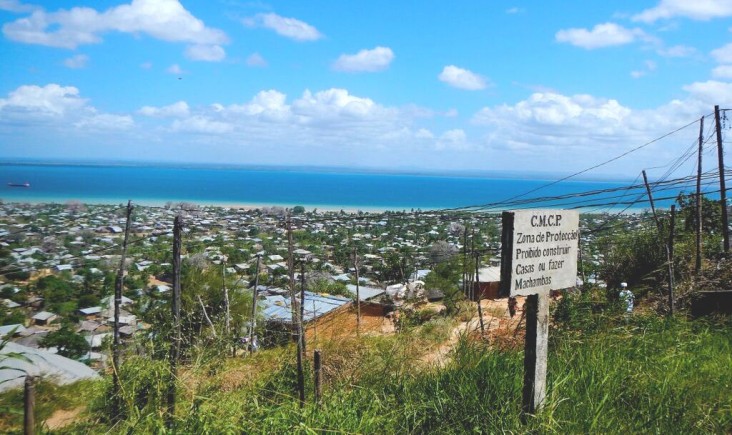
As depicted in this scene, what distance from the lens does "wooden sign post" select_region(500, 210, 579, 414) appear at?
11.5ft

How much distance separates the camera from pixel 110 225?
15.3 metres

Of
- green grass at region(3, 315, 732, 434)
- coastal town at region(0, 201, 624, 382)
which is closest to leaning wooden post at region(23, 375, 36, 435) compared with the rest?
green grass at region(3, 315, 732, 434)

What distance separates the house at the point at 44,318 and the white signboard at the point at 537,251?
40.5 ft

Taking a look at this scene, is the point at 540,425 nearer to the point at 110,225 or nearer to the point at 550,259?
the point at 550,259

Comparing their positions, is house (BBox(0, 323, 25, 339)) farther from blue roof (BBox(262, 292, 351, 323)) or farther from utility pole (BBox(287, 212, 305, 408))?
blue roof (BBox(262, 292, 351, 323))

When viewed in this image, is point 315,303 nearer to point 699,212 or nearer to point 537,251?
point 699,212

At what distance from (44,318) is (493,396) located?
1202cm

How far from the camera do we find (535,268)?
3.71m

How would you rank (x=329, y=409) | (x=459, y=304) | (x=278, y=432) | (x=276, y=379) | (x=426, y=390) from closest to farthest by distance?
(x=278, y=432), (x=329, y=409), (x=426, y=390), (x=276, y=379), (x=459, y=304)

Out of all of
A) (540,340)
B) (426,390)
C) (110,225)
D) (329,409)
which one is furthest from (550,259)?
(110,225)

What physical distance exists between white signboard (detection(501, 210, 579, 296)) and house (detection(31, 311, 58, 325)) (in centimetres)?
1235

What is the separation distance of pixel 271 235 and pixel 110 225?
415 inches

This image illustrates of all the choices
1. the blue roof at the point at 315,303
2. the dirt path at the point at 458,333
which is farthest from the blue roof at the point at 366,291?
the dirt path at the point at 458,333

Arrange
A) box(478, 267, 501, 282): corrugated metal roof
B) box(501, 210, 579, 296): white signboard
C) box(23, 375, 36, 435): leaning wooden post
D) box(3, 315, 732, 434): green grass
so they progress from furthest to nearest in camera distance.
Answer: box(478, 267, 501, 282): corrugated metal roof
box(3, 315, 732, 434): green grass
box(501, 210, 579, 296): white signboard
box(23, 375, 36, 435): leaning wooden post
